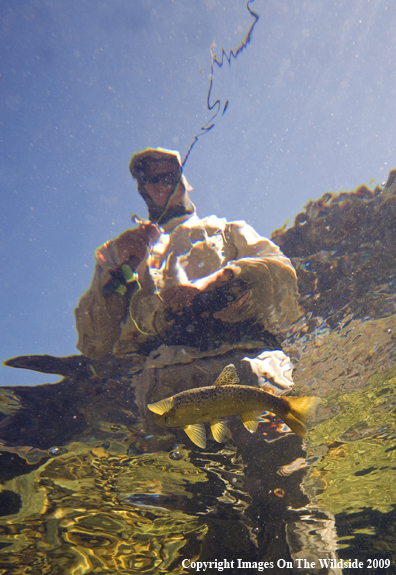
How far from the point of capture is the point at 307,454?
11.0 meters

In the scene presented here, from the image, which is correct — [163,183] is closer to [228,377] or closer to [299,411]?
[228,377]

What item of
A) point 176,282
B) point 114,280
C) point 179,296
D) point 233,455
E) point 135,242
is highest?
point 135,242

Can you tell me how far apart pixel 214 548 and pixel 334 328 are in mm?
14125

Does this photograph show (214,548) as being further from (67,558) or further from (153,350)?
(153,350)

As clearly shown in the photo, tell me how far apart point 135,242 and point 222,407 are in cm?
340

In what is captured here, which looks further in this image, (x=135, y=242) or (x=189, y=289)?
(x=189, y=289)

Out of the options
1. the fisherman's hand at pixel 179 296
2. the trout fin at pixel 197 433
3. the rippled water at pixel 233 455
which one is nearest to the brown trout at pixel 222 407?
the trout fin at pixel 197 433

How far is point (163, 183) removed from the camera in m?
5.32

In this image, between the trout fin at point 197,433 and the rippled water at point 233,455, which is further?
the rippled water at point 233,455

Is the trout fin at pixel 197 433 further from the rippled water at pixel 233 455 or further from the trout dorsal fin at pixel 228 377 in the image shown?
the rippled water at pixel 233 455

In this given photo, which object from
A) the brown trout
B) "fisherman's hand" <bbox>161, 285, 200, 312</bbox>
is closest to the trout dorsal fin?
the brown trout

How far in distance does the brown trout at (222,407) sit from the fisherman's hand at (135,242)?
3.08m

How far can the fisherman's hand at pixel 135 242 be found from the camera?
526 centimetres

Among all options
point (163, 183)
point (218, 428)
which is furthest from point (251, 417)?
point (163, 183)
